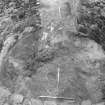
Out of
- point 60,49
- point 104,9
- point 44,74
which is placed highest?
point 104,9

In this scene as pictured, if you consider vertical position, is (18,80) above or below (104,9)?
below

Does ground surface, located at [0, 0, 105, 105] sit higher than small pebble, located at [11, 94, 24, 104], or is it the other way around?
ground surface, located at [0, 0, 105, 105]

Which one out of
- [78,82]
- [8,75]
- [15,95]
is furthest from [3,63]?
[78,82]

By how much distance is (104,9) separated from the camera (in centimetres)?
606

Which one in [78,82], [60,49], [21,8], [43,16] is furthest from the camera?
[21,8]

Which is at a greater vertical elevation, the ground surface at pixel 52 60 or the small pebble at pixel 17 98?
the ground surface at pixel 52 60

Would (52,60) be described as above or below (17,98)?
above

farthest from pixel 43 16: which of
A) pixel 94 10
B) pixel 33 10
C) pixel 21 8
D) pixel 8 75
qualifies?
pixel 8 75

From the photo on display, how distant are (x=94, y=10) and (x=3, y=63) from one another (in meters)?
3.09

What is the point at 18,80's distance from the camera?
5.09 metres

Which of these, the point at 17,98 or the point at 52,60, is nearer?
the point at 17,98

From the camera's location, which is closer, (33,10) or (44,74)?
(44,74)

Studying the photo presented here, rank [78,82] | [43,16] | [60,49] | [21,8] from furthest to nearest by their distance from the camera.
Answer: [21,8], [43,16], [60,49], [78,82]

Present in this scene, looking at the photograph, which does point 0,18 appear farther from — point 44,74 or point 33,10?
point 44,74
